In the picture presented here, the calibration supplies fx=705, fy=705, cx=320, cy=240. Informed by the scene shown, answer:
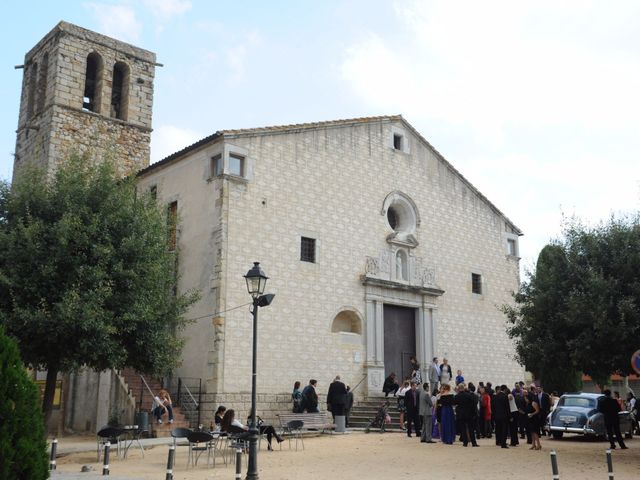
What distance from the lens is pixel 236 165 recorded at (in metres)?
21.0

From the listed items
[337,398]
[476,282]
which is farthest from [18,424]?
[476,282]

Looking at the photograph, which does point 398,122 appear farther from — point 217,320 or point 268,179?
point 217,320

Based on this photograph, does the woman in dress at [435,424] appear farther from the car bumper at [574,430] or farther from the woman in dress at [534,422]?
the car bumper at [574,430]

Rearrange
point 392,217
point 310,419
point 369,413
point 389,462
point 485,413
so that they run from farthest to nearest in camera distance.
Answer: point 392,217 < point 369,413 < point 485,413 < point 310,419 < point 389,462

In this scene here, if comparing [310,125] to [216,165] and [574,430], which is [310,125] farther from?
[574,430]

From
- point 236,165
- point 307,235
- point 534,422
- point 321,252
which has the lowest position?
point 534,422

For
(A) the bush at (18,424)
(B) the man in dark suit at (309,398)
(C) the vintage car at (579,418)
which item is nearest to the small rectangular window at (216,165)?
(B) the man in dark suit at (309,398)

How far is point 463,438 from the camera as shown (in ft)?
56.1

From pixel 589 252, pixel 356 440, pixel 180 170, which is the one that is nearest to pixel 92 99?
pixel 180 170

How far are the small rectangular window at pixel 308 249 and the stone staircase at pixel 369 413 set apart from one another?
470 cm

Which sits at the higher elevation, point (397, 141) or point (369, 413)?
point (397, 141)

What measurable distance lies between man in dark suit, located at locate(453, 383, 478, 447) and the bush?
12.1 meters

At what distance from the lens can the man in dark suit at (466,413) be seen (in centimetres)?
1695

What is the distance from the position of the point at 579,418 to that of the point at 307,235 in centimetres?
941
